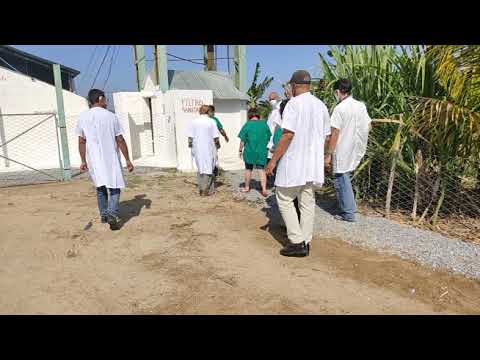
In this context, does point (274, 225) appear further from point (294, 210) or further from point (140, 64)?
point (140, 64)

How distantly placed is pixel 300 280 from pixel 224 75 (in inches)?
448

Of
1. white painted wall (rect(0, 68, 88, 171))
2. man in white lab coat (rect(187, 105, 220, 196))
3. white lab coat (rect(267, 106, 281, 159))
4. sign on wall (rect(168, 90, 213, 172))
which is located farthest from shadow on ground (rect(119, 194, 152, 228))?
white painted wall (rect(0, 68, 88, 171))

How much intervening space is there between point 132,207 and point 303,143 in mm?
3378

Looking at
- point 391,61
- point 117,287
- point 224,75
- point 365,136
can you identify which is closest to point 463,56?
point 391,61

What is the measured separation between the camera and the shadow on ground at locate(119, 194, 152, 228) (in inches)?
192

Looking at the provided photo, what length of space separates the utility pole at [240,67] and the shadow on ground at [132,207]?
7566 mm

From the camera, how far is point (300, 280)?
9.41 feet

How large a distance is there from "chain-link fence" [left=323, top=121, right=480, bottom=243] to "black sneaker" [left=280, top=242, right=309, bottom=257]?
5.09ft

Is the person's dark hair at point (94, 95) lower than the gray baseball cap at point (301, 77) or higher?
lower

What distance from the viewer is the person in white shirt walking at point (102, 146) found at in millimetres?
3998

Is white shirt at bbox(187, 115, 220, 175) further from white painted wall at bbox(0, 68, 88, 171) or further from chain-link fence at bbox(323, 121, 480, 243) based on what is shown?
white painted wall at bbox(0, 68, 88, 171)

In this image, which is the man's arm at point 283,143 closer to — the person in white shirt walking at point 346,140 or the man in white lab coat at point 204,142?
the person in white shirt walking at point 346,140

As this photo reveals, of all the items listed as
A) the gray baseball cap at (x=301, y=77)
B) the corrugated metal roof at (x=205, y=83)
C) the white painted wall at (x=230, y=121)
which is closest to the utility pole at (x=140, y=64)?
the corrugated metal roof at (x=205, y=83)

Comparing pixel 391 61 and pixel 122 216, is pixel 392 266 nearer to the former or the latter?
pixel 391 61
